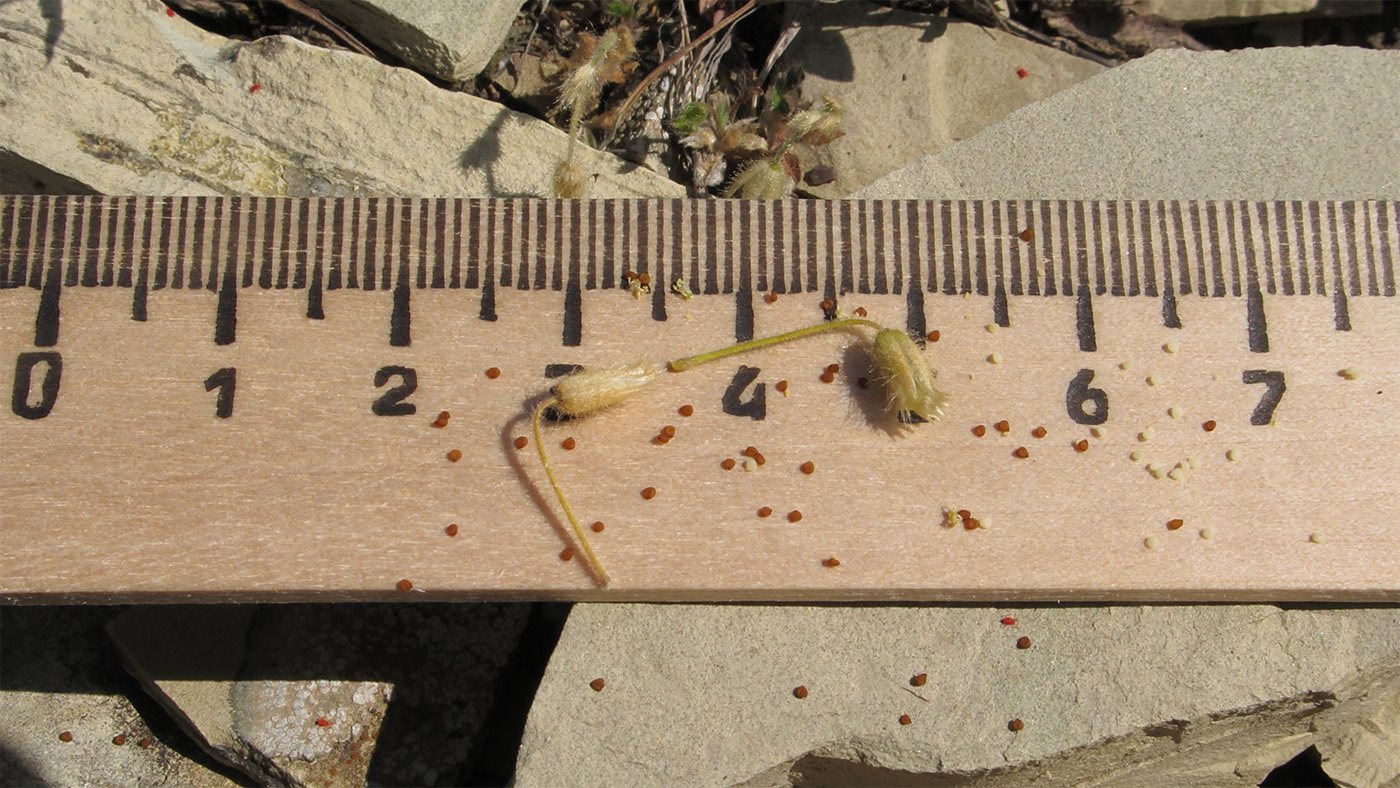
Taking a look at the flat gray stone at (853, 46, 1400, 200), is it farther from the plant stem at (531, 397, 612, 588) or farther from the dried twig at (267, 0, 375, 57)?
the dried twig at (267, 0, 375, 57)

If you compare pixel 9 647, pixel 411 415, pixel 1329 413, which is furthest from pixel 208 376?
pixel 1329 413

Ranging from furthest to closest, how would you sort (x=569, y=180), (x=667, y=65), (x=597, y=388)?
1. (x=667, y=65)
2. (x=569, y=180)
3. (x=597, y=388)

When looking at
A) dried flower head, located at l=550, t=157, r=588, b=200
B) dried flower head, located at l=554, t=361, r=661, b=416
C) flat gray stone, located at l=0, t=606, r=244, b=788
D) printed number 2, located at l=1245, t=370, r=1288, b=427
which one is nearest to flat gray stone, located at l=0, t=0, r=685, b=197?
dried flower head, located at l=550, t=157, r=588, b=200

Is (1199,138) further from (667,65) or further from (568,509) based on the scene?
(568,509)

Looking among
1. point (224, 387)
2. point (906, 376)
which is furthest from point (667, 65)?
point (224, 387)

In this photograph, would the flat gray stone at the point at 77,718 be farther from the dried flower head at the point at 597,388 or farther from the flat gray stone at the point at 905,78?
the flat gray stone at the point at 905,78

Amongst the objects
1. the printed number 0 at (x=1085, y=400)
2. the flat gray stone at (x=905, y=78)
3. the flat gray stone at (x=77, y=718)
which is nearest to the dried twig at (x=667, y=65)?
the flat gray stone at (x=905, y=78)
